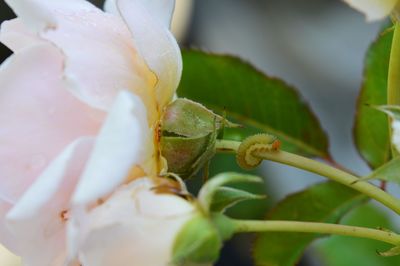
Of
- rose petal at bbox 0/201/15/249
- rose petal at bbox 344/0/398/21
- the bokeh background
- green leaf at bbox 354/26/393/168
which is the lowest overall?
the bokeh background

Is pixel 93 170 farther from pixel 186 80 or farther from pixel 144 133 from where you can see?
pixel 186 80

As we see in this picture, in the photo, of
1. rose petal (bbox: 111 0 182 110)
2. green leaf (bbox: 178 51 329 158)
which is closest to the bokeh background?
green leaf (bbox: 178 51 329 158)

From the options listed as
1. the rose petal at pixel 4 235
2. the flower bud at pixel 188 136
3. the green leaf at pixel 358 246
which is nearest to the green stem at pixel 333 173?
the flower bud at pixel 188 136

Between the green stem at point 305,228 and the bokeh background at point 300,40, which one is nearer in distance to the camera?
the green stem at point 305,228

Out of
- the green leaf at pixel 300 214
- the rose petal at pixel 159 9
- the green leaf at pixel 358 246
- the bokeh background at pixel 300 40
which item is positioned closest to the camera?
the rose petal at pixel 159 9

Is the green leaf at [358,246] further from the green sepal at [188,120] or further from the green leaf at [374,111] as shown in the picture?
the green sepal at [188,120]

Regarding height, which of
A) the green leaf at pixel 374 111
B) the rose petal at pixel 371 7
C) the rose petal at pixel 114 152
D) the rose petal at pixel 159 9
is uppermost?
the rose petal at pixel 371 7

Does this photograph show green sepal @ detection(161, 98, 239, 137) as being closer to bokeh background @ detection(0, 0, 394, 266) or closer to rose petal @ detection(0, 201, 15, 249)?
rose petal @ detection(0, 201, 15, 249)
